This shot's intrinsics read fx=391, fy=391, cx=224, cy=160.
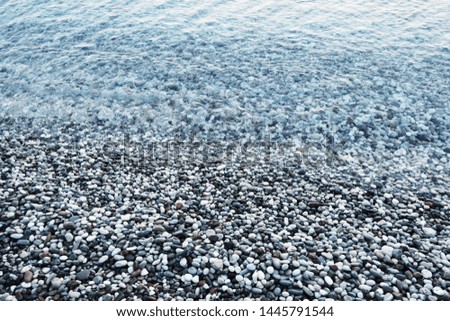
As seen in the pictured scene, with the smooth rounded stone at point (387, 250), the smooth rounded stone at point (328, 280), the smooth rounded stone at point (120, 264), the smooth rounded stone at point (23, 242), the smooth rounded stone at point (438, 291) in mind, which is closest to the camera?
the smooth rounded stone at point (438, 291)

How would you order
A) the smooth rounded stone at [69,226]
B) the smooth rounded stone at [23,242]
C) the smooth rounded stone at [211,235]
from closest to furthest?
1. the smooth rounded stone at [23,242]
2. the smooth rounded stone at [211,235]
3. the smooth rounded stone at [69,226]

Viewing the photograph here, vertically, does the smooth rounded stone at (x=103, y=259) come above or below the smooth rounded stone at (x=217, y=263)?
above

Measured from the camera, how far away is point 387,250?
817cm

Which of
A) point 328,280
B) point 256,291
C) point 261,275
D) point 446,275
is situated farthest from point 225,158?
point 446,275

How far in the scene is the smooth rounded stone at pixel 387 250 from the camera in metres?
8.09

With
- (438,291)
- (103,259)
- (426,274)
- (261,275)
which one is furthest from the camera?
(103,259)

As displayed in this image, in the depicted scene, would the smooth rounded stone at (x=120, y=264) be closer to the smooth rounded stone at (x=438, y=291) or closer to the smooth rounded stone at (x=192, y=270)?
the smooth rounded stone at (x=192, y=270)

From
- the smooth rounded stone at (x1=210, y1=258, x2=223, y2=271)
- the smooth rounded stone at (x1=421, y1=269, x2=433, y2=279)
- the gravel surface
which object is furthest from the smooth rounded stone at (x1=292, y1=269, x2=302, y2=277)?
the smooth rounded stone at (x1=421, y1=269, x2=433, y2=279)

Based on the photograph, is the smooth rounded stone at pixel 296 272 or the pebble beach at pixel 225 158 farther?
the pebble beach at pixel 225 158

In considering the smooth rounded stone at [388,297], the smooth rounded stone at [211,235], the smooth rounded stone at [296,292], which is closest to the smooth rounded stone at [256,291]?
the smooth rounded stone at [296,292]

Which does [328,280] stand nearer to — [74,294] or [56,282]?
[74,294]

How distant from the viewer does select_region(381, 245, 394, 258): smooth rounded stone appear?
809cm

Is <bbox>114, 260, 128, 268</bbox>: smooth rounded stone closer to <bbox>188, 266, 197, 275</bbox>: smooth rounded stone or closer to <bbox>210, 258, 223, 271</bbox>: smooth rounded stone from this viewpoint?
<bbox>188, 266, 197, 275</bbox>: smooth rounded stone

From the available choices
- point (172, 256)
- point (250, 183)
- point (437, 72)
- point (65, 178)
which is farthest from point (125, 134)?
point (437, 72)
